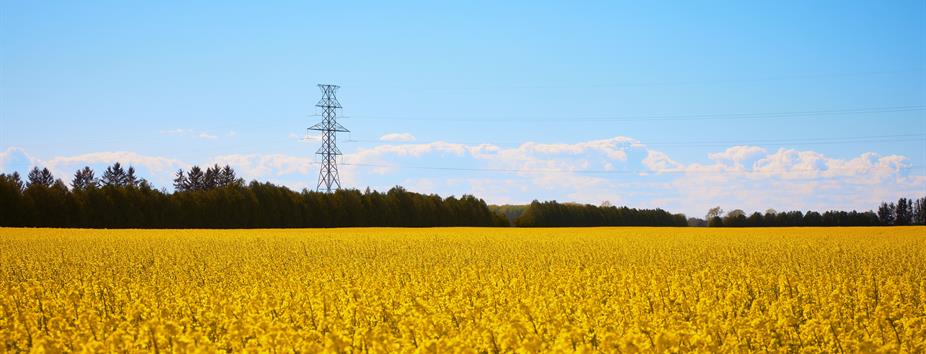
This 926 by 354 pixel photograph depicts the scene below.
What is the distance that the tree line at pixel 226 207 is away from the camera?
2360 inches

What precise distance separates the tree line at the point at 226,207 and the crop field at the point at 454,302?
35.3m

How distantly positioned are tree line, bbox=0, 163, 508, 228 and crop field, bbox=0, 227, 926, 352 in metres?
35.3

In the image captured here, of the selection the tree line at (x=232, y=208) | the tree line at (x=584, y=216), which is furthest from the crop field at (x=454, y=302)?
the tree line at (x=584, y=216)

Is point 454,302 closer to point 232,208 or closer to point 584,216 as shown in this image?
point 232,208

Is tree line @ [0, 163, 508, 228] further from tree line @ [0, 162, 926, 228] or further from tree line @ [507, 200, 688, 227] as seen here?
tree line @ [507, 200, 688, 227]

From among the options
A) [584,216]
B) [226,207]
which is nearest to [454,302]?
[226,207]

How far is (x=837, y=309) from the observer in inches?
472

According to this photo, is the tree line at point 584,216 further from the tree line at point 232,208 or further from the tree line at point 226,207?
the tree line at point 226,207

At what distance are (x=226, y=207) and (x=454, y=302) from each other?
56917 mm

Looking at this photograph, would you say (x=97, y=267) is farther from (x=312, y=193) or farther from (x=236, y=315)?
(x=312, y=193)

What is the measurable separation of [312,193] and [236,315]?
60622 millimetres

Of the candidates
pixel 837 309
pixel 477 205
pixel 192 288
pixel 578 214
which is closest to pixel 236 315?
pixel 192 288

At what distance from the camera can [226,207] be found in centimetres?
6594

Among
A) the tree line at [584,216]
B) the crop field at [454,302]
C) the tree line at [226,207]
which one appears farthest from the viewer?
the tree line at [584,216]
